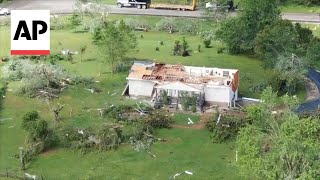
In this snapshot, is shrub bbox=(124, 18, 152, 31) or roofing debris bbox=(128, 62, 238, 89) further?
shrub bbox=(124, 18, 152, 31)

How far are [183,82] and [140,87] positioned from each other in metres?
3.27

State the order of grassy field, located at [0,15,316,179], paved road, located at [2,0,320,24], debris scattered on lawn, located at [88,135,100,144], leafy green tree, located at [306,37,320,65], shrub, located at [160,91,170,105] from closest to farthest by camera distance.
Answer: grassy field, located at [0,15,316,179] → debris scattered on lawn, located at [88,135,100,144] → shrub, located at [160,91,170,105] → leafy green tree, located at [306,37,320,65] → paved road, located at [2,0,320,24]

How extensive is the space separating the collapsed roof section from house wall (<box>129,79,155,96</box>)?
0.90 ft

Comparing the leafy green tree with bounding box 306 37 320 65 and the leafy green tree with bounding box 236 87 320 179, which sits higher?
the leafy green tree with bounding box 306 37 320 65

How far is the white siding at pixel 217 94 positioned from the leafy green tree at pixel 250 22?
29.4 ft

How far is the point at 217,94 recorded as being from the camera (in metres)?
40.4

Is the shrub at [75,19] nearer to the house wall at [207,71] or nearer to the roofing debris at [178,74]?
the roofing debris at [178,74]

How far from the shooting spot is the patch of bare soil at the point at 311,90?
42.4 meters

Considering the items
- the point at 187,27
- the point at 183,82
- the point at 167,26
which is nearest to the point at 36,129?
the point at 183,82

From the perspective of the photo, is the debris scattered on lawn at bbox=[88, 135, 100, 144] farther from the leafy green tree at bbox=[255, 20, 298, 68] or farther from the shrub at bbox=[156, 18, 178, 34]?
the shrub at bbox=[156, 18, 178, 34]

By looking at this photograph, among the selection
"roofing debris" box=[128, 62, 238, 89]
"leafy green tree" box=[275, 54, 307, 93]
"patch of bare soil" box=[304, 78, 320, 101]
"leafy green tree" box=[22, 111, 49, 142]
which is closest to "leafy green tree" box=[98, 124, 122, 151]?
"leafy green tree" box=[22, 111, 49, 142]

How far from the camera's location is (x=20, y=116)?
38.8m

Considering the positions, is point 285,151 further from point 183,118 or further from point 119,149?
point 183,118

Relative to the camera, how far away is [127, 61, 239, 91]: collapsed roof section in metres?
41.1
